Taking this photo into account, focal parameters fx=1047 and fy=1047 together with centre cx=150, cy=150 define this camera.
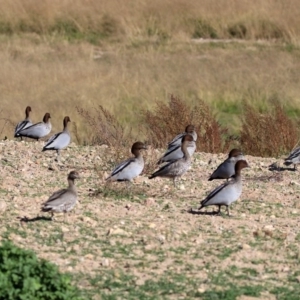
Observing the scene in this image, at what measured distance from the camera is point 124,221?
10.4 m

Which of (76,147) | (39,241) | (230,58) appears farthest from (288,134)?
(230,58)

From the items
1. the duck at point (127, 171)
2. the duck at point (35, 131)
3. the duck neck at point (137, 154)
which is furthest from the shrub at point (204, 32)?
the duck at point (127, 171)

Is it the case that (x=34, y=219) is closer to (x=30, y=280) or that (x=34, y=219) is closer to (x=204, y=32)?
(x=30, y=280)

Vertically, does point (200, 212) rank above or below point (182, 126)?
below

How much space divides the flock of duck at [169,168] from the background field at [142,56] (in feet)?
10.9

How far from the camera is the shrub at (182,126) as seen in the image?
17.2 metres

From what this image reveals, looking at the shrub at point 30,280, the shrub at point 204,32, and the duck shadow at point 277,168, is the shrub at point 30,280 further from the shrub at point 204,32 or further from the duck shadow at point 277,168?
the shrub at point 204,32

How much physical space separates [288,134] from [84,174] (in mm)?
5132

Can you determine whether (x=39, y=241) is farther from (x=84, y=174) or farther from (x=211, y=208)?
(x=84, y=174)

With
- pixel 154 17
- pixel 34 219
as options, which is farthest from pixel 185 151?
pixel 154 17

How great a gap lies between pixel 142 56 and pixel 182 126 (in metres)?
11.1

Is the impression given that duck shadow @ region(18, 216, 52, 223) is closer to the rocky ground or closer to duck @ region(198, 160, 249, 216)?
the rocky ground

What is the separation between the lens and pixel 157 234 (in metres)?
9.84

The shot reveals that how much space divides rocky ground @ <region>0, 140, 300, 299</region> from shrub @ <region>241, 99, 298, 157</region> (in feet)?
11.0
